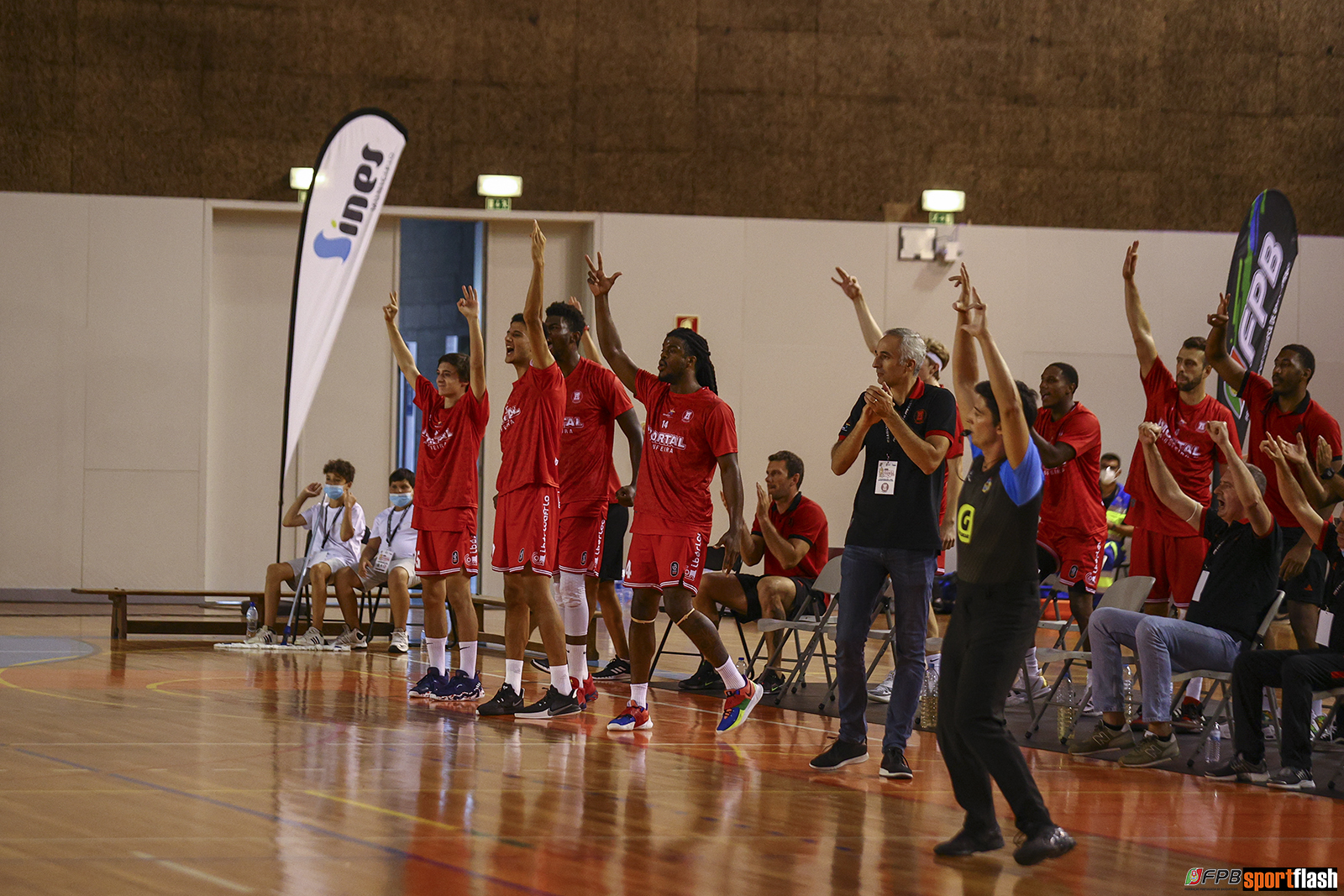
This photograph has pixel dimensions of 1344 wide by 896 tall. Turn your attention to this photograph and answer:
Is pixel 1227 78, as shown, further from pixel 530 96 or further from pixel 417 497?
pixel 417 497

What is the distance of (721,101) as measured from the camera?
13.9 meters

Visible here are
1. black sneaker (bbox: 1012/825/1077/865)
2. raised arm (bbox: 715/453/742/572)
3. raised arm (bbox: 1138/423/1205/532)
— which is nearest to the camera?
black sneaker (bbox: 1012/825/1077/865)

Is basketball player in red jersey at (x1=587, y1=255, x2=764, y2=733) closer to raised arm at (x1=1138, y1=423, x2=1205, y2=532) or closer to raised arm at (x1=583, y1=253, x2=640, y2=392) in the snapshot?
raised arm at (x1=583, y1=253, x2=640, y2=392)

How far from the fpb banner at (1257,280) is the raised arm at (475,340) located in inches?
198

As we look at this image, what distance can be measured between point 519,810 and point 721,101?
34.5ft

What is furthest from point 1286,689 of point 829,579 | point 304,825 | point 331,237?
point 331,237

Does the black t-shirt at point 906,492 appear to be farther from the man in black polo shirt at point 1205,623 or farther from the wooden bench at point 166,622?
the wooden bench at point 166,622

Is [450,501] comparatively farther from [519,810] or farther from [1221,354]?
[1221,354]

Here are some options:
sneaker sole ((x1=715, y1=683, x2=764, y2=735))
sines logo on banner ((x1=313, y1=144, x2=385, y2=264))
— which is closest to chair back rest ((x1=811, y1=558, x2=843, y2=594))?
sneaker sole ((x1=715, y1=683, x2=764, y2=735))

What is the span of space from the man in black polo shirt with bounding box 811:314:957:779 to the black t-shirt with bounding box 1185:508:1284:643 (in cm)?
157

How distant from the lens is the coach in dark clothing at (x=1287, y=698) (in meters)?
5.58

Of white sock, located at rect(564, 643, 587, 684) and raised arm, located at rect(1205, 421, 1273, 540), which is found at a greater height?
raised arm, located at rect(1205, 421, 1273, 540)

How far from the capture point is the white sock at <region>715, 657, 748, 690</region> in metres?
6.54

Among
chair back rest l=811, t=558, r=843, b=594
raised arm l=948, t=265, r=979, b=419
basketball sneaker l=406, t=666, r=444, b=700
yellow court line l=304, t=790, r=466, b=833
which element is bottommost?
basketball sneaker l=406, t=666, r=444, b=700
